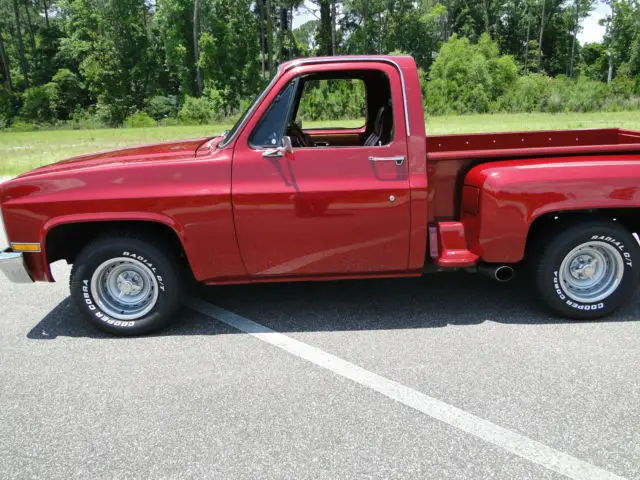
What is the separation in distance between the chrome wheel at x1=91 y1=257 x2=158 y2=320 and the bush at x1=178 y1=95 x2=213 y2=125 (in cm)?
3575

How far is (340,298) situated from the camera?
16.3 ft

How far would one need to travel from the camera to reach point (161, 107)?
49406 millimetres

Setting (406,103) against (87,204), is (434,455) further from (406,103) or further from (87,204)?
(87,204)

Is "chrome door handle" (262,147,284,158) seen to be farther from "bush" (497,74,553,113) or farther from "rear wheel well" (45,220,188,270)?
"bush" (497,74,553,113)

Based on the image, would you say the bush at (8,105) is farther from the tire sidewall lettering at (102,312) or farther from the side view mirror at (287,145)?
the side view mirror at (287,145)

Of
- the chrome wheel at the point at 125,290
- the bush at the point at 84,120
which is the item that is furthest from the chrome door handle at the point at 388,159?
the bush at the point at 84,120

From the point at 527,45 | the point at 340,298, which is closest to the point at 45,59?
the point at 527,45

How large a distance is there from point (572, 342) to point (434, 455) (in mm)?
1754

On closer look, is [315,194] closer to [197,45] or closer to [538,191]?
[538,191]

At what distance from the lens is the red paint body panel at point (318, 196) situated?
3.97m

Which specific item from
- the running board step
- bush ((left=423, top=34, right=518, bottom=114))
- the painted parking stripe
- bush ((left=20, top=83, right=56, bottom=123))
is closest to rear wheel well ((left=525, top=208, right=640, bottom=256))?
the running board step

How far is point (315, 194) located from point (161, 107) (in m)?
48.8

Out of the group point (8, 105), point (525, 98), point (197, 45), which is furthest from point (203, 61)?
point (525, 98)

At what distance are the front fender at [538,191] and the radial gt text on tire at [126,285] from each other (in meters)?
2.35
